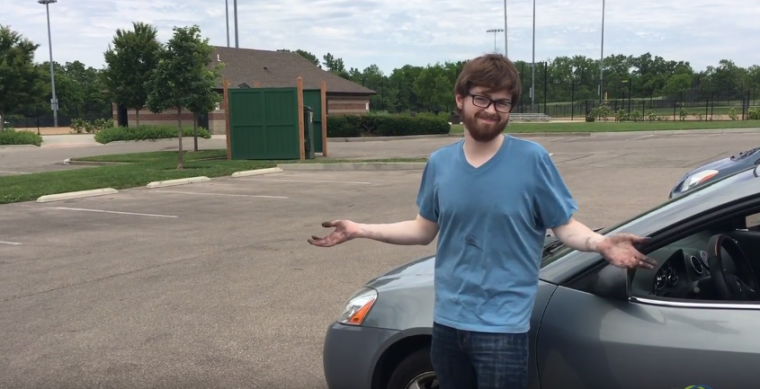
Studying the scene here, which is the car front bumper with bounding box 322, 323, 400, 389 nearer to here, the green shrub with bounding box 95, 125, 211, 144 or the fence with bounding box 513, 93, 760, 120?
the green shrub with bounding box 95, 125, 211, 144

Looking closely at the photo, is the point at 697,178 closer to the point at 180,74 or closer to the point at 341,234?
the point at 341,234

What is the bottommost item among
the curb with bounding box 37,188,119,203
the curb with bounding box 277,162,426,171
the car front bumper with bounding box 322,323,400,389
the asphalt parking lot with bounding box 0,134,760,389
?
the asphalt parking lot with bounding box 0,134,760,389

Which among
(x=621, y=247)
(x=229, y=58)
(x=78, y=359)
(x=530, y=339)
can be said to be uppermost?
(x=229, y=58)

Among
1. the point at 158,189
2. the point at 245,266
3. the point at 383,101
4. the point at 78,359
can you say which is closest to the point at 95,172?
the point at 158,189

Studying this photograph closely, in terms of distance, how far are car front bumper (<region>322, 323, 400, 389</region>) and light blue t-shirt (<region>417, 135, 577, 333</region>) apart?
80 cm

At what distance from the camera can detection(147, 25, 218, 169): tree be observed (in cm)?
1833

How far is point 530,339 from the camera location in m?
2.64

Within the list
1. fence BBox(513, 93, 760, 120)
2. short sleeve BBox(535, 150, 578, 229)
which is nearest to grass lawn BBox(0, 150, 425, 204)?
short sleeve BBox(535, 150, 578, 229)

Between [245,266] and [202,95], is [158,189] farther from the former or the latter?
[245,266]

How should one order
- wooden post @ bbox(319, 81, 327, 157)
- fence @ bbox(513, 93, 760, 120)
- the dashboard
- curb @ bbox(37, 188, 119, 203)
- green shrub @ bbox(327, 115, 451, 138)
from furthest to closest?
fence @ bbox(513, 93, 760, 120), green shrub @ bbox(327, 115, 451, 138), wooden post @ bbox(319, 81, 327, 157), curb @ bbox(37, 188, 119, 203), the dashboard

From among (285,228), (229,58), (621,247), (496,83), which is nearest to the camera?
(621,247)

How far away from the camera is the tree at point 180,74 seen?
18.3m

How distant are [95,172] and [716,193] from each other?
1687 cm

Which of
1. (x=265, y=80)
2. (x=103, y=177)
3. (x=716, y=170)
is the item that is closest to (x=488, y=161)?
(x=716, y=170)
